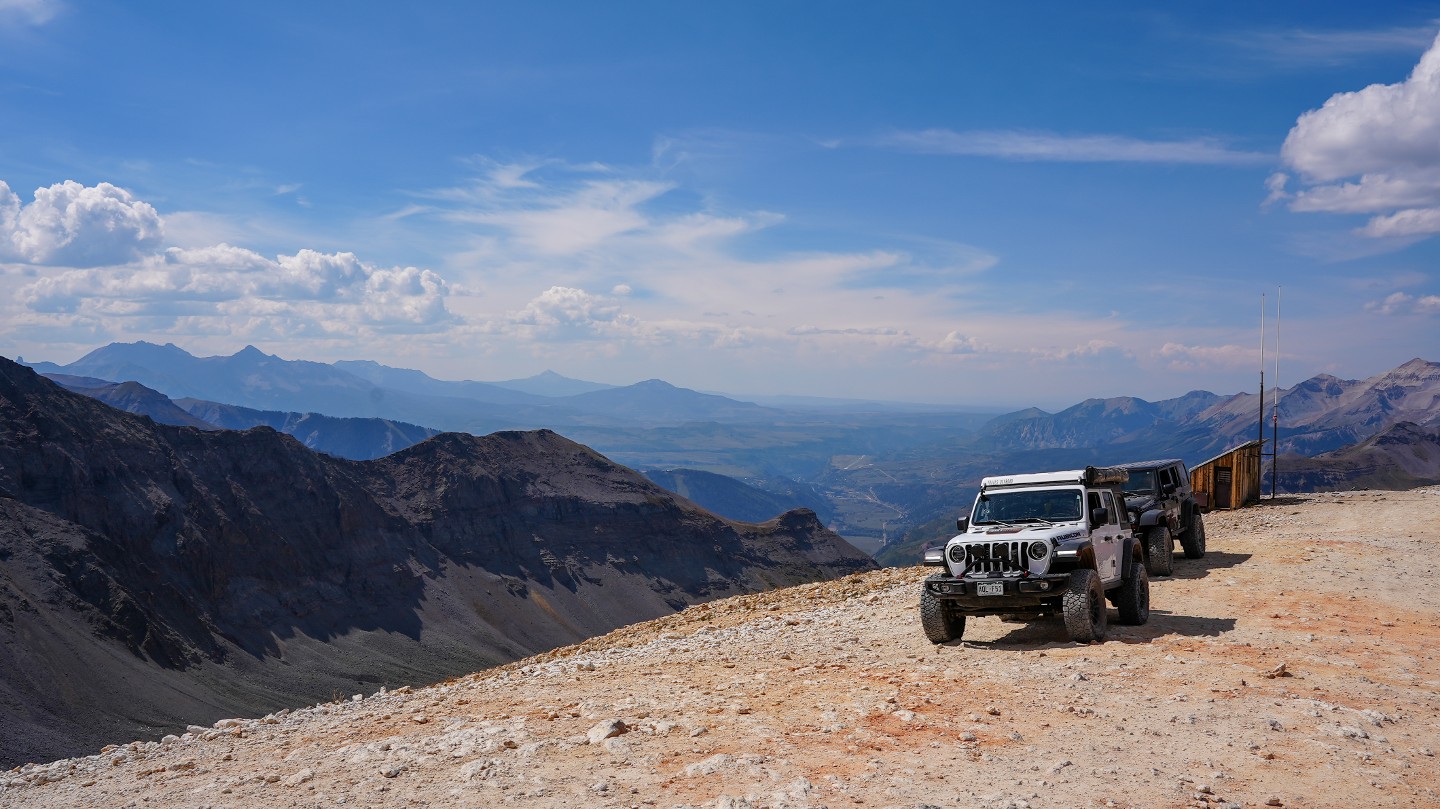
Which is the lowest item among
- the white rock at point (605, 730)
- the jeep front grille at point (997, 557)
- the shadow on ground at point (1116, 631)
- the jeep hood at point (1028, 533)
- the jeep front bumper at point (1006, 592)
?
the white rock at point (605, 730)

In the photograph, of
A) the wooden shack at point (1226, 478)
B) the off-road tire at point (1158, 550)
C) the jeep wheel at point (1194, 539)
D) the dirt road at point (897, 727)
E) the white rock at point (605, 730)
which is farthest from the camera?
the wooden shack at point (1226, 478)

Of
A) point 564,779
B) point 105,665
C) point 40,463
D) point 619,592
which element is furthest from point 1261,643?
point 619,592

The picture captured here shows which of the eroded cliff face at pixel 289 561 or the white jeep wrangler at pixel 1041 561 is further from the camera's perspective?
the eroded cliff face at pixel 289 561

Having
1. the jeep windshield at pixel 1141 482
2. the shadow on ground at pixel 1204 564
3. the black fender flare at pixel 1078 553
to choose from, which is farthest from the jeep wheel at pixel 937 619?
the jeep windshield at pixel 1141 482

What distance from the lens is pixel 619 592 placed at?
139000 mm

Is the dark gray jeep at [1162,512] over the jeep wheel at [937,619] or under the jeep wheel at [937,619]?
over

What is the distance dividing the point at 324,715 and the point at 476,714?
4627mm

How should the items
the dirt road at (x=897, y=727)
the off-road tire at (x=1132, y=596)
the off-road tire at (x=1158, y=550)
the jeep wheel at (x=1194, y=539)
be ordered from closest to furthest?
1. the dirt road at (x=897, y=727)
2. the off-road tire at (x=1132, y=596)
3. the off-road tire at (x=1158, y=550)
4. the jeep wheel at (x=1194, y=539)

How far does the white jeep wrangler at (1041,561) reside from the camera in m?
13.0

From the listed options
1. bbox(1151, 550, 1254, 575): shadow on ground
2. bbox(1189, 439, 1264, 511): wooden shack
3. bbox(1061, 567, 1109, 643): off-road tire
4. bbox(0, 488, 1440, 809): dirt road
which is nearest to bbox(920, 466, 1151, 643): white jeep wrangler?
bbox(1061, 567, 1109, 643): off-road tire

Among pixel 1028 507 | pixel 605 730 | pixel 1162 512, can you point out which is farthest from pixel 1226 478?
pixel 605 730

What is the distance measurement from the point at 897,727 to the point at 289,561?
116447 mm

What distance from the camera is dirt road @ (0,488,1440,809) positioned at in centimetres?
812

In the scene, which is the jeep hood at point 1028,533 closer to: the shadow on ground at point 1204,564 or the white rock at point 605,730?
the white rock at point 605,730
